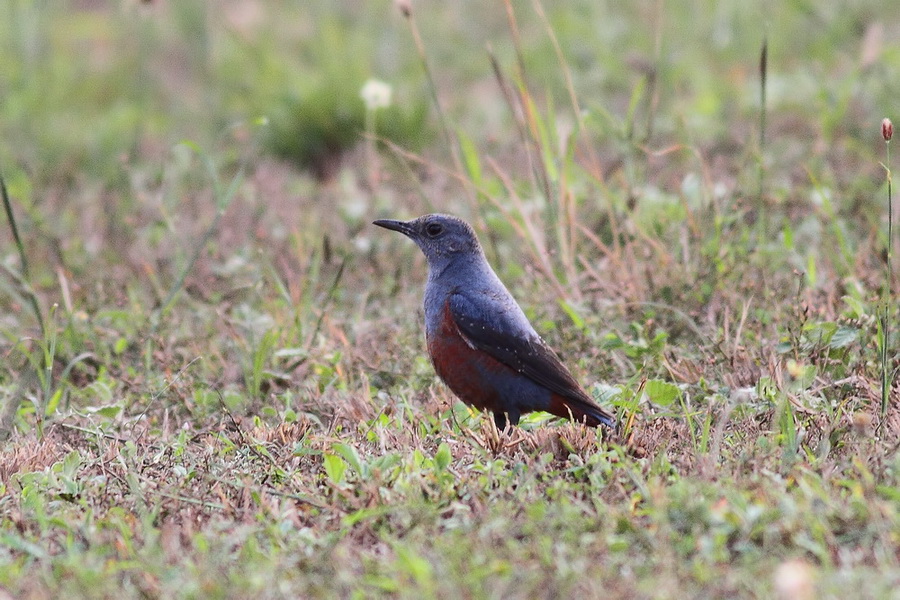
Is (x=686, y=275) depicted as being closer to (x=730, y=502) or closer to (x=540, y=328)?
(x=540, y=328)

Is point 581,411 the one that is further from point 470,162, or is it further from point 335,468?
point 470,162

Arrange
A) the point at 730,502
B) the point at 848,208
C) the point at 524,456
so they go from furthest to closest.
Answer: the point at 848,208, the point at 524,456, the point at 730,502

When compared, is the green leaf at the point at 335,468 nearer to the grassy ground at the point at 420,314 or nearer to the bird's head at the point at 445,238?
the grassy ground at the point at 420,314

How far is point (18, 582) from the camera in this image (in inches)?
123

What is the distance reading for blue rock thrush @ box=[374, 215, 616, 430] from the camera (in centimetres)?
455

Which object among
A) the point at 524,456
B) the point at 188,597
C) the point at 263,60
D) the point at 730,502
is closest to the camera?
the point at 188,597

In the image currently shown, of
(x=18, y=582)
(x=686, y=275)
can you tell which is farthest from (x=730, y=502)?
(x=686, y=275)

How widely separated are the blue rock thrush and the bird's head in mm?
205

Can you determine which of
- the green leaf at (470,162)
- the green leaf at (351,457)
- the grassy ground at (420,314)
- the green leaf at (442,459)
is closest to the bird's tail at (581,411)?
the grassy ground at (420,314)

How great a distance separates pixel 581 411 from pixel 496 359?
417mm

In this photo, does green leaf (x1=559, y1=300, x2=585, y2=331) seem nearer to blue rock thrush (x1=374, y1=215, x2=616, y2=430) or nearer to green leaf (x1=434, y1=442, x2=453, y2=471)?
blue rock thrush (x1=374, y1=215, x2=616, y2=430)

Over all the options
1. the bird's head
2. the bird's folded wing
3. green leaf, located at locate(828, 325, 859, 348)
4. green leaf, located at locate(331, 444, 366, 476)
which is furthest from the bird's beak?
green leaf, located at locate(828, 325, 859, 348)

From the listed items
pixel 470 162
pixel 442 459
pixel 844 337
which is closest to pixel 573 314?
pixel 844 337

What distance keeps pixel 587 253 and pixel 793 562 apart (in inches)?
124
